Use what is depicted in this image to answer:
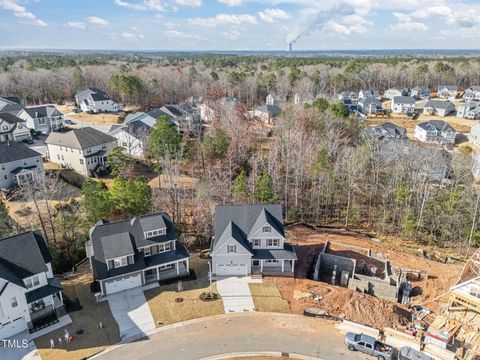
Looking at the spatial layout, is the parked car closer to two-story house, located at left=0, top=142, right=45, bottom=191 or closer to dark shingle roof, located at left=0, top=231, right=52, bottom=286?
dark shingle roof, located at left=0, top=231, right=52, bottom=286

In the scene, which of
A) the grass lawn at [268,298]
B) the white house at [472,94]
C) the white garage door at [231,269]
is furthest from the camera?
the white house at [472,94]

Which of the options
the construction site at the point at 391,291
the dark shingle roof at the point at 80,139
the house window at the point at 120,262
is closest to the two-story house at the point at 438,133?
the construction site at the point at 391,291

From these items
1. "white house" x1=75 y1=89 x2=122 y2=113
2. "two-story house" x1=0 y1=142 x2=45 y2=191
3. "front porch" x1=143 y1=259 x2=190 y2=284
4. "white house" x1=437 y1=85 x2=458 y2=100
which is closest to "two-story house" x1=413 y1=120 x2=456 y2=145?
"white house" x1=437 y1=85 x2=458 y2=100

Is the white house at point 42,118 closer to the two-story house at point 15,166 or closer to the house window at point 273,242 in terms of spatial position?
the two-story house at point 15,166

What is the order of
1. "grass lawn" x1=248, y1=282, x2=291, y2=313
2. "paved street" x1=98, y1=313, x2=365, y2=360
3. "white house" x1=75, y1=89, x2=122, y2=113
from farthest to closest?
1. "white house" x1=75, y1=89, x2=122, y2=113
2. "grass lawn" x1=248, y1=282, x2=291, y2=313
3. "paved street" x1=98, y1=313, x2=365, y2=360

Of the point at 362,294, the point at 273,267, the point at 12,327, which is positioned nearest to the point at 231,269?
the point at 273,267

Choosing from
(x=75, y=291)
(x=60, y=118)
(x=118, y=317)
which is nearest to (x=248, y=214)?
(x=118, y=317)
